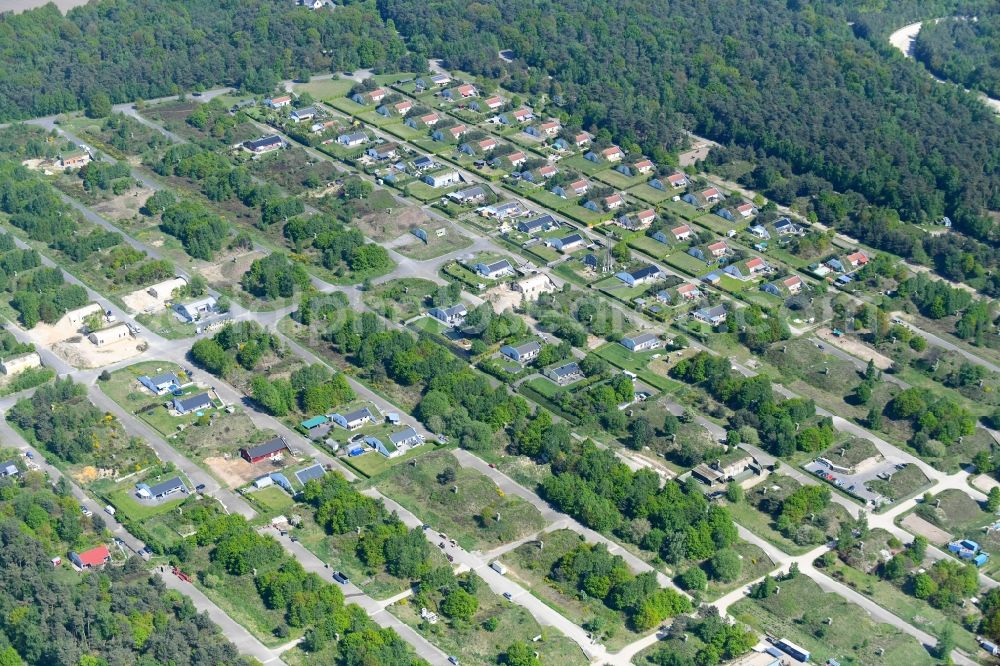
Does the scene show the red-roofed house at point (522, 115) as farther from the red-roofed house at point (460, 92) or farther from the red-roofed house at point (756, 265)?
the red-roofed house at point (756, 265)

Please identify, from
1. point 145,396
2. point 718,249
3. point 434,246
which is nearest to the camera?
point 145,396

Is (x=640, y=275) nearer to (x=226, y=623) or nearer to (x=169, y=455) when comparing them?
(x=169, y=455)

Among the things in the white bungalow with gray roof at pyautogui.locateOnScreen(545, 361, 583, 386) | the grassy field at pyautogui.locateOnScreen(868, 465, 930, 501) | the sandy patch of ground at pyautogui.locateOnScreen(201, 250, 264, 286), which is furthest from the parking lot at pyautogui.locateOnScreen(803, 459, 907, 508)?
the sandy patch of ground at pyautogui.locateOnScreen(201, 250, 264, 286)

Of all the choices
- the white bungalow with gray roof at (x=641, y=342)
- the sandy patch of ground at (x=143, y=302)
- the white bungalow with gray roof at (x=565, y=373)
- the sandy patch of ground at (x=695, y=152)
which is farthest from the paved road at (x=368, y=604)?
the sandy patch of ground at (x=695, y=152)

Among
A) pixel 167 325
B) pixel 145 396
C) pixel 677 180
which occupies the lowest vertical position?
pixel 145 396

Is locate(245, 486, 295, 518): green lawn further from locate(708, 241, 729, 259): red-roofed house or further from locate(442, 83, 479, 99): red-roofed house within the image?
locate(442, 83, 479, 99): red-roofed house

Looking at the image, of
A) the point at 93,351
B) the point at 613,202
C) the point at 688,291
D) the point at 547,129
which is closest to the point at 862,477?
the point at 688,291

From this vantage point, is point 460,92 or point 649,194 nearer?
point 649,194
